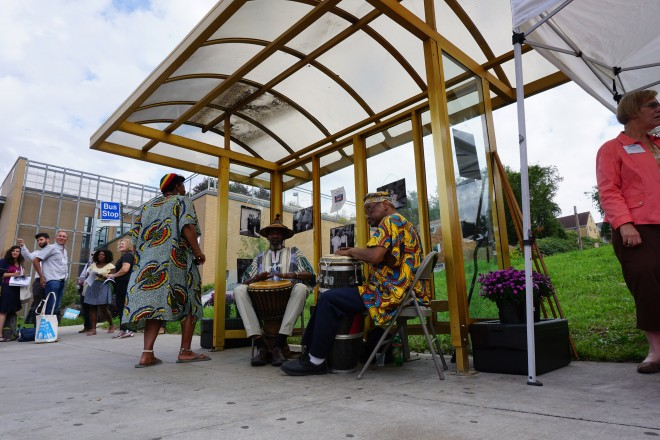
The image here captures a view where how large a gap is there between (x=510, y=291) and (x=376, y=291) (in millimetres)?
1029

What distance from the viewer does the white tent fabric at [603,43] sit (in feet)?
11.4

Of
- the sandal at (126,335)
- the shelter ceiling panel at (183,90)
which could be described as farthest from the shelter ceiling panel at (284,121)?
the sandal at (126,335)

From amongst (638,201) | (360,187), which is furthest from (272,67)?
(638,201)

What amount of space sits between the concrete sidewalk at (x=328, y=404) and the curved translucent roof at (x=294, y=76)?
271 centimetres

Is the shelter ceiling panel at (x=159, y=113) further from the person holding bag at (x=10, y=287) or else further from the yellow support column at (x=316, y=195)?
the person holding bag at (x=10, y=287)

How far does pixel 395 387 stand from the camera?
280cm

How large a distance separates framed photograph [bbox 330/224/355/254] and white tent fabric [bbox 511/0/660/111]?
9.10 ft

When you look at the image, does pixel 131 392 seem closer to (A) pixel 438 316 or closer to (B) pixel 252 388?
(B) pixel 252 388

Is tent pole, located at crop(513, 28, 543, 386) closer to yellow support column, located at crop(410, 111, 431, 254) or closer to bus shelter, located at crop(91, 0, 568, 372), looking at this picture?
bus shelter, located at crop(91, 0, 568, 372)

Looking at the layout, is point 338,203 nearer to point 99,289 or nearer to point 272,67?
point 272,67

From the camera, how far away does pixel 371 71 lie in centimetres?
486

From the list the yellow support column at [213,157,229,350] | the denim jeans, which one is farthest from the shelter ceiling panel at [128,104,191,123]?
the denim jeans

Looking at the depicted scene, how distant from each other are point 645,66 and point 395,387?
3.84m

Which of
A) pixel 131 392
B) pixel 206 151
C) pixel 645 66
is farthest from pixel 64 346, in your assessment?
pixel 645 66
